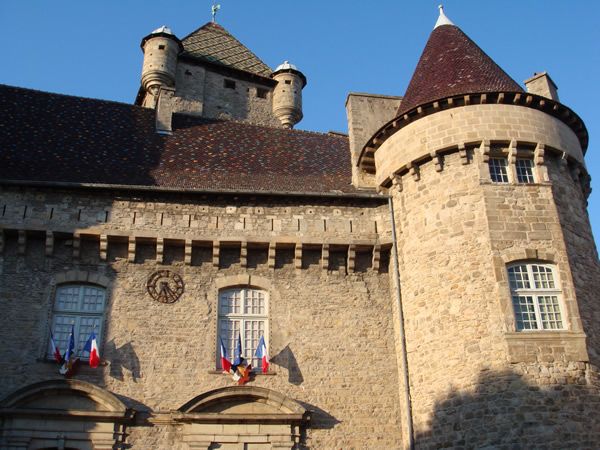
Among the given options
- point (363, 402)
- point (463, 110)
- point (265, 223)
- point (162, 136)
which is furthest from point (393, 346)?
point (162, 136)

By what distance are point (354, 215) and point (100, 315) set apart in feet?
17.6

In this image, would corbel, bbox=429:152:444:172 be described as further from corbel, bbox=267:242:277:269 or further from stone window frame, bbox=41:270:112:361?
stone window frame, bbox=41:270:112:361

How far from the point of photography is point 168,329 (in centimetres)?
1326

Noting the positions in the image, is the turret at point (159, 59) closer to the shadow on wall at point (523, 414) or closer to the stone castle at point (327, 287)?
the stone castle at point (327, 287)

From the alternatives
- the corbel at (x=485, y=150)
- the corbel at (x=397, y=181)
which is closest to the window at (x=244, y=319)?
the corbel at (x=397, y=181)

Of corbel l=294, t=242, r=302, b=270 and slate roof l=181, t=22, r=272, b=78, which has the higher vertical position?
slate roof l=181, t=22, r=272, b=78

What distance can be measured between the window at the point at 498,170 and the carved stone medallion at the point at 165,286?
636 centimetres

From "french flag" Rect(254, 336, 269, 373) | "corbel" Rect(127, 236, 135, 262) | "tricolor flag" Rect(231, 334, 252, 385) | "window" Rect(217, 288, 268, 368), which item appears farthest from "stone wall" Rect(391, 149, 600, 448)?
"corbel" Rect(127, 236, 135, 262)

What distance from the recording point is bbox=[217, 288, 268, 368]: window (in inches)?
530

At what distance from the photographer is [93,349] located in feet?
41.6

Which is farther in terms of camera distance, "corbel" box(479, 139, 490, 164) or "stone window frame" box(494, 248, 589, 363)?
"corbel" box(479, 139, 490, 164)

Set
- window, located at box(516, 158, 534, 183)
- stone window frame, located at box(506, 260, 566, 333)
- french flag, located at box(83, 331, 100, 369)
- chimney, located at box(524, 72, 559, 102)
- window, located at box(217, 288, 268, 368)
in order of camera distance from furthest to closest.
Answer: chimney, located at box(524, 72, 559, 102) < window, located at box(516, 158, 534, 183) < window, located at box(217, 288, 268, 368) < french flag, located at box(83, 331, 100, 369) < stone window frame, located at box(506, 260, 566, 333)

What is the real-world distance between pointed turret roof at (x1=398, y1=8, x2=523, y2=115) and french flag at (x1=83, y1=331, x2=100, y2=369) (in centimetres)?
748

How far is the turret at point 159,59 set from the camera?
933 inches
